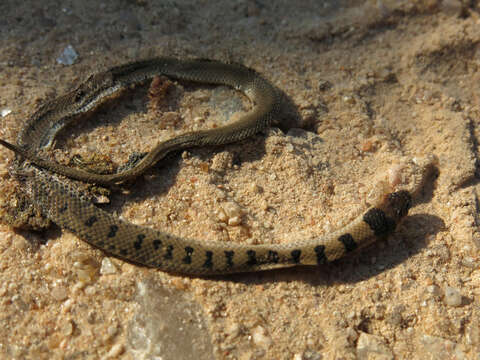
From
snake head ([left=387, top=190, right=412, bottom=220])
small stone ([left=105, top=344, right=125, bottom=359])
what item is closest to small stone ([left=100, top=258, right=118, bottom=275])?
small stone ([left=105, top=344, right=125, bottom=359])

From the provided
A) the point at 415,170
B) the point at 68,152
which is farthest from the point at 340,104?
the point at 68,152

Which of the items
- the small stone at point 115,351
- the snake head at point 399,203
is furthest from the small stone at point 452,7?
the small stone at point 115,351

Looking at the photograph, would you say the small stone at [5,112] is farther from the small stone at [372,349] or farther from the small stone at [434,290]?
the small stone at [434,290]

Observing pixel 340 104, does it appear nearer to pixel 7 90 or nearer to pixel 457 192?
pixel 457 192

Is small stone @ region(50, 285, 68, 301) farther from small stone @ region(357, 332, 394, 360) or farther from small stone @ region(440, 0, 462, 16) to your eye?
small stone @ region(440, 0, 462, 16)

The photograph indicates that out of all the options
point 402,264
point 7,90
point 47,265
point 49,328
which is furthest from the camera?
point 7,90

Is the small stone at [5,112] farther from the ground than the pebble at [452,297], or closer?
farther from the ground
